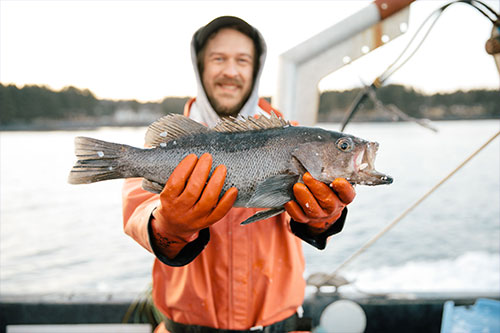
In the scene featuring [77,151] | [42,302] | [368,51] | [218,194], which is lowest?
[42,302]

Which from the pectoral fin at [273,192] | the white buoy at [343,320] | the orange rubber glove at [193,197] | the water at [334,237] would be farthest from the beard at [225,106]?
the water at [334,237]

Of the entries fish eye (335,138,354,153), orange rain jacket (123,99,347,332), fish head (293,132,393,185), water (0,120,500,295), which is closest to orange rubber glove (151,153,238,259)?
orange rain jacket (123,99,347,332)

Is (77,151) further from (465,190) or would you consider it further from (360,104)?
(465,190)

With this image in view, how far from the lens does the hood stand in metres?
2.75

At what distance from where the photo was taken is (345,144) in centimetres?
184

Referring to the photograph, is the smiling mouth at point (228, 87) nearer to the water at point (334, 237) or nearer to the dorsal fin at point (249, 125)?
the dorsal fin at point (249, 125)

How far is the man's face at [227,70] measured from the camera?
2787mm

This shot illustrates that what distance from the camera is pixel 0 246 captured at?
442 inches

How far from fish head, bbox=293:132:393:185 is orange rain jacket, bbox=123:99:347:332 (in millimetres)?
541

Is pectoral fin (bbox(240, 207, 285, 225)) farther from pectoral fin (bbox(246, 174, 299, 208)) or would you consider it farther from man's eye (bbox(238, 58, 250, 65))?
man's eye (bbox(238, 58, 250, 65))

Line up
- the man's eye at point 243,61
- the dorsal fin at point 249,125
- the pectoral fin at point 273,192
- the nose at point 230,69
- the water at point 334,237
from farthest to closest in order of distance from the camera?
the water at point 334,237, the man's eye at point 243,61, the nose at point 230,69, the dorsal fin at point 249,125, the pectoral fin at point 273,192

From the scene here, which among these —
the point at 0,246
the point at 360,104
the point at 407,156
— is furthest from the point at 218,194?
the point at 407,156

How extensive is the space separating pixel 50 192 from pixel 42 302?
13.6 meters

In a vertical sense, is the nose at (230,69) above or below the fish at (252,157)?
above
